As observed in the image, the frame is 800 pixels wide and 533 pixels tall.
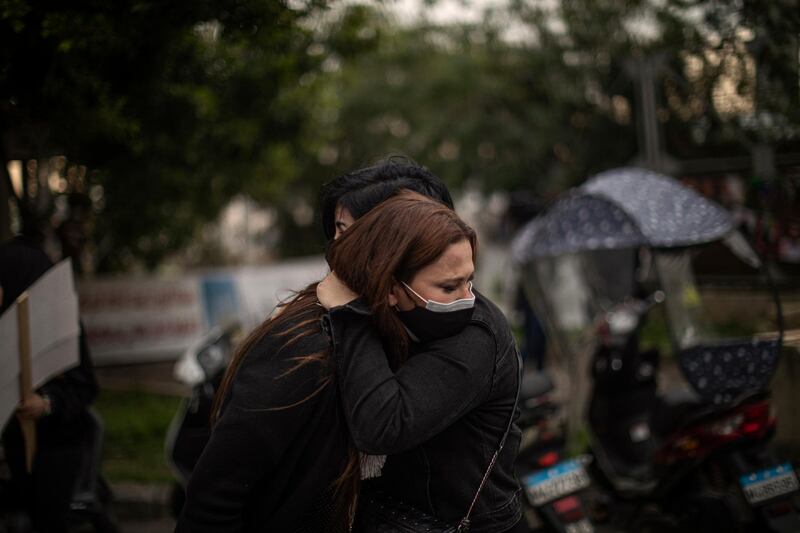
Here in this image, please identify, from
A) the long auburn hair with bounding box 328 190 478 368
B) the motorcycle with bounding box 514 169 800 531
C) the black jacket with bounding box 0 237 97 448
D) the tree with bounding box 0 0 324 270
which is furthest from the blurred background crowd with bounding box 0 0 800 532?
the long auburn hair with bounding box 328 190 478 368

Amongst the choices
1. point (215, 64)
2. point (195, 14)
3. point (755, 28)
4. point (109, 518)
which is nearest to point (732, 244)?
point (755, 28)

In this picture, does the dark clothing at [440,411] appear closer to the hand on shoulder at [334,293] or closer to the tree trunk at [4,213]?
the hand on shoulder at [334,293]

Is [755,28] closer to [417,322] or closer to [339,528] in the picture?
[417,322]

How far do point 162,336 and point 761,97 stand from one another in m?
7.91

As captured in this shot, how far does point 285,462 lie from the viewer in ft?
5.91

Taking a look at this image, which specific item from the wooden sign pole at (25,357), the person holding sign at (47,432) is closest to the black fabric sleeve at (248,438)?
the wooden sign pole at (25,357)

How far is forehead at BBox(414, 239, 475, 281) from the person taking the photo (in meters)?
1.79

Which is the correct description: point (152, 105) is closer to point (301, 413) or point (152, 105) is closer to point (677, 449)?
point (677, 449)

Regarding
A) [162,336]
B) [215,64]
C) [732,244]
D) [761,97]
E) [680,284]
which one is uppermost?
[215,64]

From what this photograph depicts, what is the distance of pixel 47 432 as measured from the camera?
353cm

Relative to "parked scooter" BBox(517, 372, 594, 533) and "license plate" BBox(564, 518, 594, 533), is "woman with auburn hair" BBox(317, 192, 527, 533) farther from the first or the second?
"license plate" BBox(564, 518, 594, 533)

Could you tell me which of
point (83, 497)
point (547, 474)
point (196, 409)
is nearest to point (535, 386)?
point (547, 474)

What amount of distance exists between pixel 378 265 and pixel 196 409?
2614 mm

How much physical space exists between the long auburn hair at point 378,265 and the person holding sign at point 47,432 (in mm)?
1830
